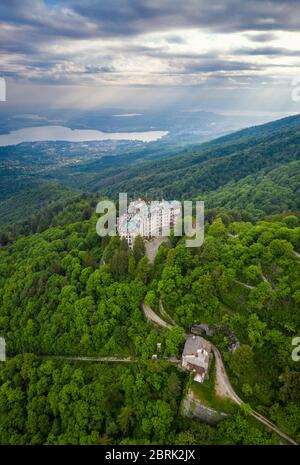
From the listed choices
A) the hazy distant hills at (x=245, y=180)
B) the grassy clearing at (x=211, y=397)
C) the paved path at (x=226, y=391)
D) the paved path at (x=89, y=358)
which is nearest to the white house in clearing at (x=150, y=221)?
the paved path at (x=89, y=358)

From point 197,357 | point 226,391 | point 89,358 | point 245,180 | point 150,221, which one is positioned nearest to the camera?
point 226,391

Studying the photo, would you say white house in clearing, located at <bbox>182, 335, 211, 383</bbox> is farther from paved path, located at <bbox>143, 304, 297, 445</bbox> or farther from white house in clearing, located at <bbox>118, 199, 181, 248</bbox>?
white house in clearing, located at <bbox>118, 199, 181, 248</bbox>

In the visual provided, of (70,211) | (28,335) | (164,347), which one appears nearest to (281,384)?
(164,347)

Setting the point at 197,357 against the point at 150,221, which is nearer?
the point at 197,357

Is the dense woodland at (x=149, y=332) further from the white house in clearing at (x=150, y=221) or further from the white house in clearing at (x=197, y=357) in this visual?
the white house in clearing at (x=150, y=221)

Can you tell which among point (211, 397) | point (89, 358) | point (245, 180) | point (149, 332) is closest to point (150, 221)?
point (149, 332)

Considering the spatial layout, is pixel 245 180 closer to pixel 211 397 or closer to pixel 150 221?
pixel 150 221

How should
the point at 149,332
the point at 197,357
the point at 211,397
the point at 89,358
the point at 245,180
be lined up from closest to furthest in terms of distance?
the point at 211,397, the point at 197,357, the point at 149,332, the point at 89,358, the point at 245,180
